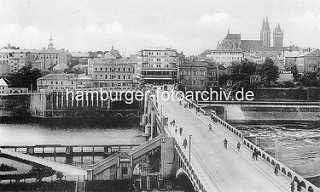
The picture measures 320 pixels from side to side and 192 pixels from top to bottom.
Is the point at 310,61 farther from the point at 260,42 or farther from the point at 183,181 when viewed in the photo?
the point at 183,181

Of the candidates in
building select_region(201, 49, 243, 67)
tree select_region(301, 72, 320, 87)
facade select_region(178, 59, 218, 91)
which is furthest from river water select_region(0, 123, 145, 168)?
building select_region(201, 49, 243, 67)

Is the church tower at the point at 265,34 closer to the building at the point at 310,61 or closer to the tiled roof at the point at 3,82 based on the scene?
the building at the point at 310,61

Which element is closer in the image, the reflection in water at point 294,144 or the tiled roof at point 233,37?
the reflection in water at point 294,144

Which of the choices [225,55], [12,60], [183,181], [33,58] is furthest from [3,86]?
[225,55]

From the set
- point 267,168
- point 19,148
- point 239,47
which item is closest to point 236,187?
point 267,168

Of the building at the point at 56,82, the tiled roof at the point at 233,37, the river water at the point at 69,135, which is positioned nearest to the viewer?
the river water at the point at 69,135

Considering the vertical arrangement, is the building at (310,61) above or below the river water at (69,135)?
above

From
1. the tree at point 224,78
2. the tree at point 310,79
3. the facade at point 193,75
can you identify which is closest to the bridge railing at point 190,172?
the facade at point 193,75
